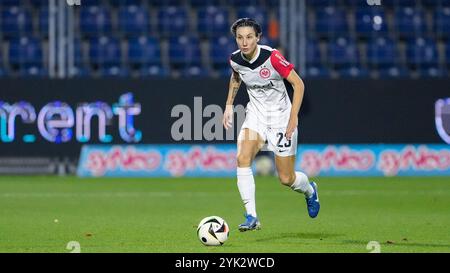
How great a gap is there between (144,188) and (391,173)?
5.74 metres

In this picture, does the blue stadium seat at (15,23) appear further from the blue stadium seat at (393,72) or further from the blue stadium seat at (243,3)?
the blue stadium seat at (393,72)

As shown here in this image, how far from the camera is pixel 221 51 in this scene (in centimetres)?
2472

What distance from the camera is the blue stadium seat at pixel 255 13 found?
24672 millimetres

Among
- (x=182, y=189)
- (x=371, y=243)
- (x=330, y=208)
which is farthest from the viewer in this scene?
(x=182, y=189)

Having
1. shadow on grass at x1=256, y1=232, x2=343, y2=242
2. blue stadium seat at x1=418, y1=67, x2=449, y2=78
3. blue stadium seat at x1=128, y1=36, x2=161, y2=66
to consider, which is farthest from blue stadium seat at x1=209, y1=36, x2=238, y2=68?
shadow on grass at x1=256, y1=232, x2=343, y2=242

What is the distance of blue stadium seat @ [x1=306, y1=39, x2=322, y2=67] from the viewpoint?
80.8 feet

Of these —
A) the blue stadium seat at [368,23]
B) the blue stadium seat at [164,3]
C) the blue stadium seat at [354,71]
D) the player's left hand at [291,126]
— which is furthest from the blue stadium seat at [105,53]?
the player's left hand at [291,126]

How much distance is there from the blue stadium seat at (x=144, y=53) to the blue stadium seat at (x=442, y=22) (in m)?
6.46

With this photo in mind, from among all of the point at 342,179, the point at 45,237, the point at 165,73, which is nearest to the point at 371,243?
the point at 45,237

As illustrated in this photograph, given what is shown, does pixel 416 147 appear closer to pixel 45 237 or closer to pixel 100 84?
pixel 100 84

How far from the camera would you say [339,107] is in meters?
22.5

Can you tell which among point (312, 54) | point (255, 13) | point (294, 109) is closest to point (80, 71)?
point (255, 13)

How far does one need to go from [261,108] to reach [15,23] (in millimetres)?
14466

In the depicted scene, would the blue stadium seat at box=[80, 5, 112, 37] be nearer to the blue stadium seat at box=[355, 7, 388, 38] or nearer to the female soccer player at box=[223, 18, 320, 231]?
the blue stadium seat at box=[355, 7, 388, 38]
